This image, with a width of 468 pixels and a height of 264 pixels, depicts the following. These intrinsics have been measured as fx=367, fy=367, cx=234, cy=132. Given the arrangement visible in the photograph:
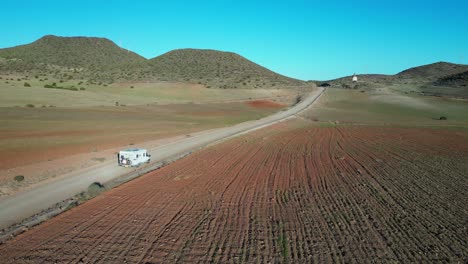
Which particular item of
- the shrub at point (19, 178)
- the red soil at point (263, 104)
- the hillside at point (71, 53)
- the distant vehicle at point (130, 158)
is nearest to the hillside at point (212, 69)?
the hillside at point (71, 53)

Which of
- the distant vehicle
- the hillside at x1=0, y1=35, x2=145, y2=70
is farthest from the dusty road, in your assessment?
the hillside at x1=0, y1=35, x2=145, y2=70

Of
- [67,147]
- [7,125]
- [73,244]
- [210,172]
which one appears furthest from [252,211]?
[7,125]

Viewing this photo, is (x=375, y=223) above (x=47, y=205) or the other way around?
above

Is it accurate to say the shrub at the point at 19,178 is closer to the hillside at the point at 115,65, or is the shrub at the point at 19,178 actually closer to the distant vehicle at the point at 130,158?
the distant vehicle at the point at 130,158

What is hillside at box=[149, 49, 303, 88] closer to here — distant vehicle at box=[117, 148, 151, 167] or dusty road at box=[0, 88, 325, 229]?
dusty road at box=[0, 88, 325, 229]

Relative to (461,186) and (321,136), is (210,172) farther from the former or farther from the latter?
(321,136)

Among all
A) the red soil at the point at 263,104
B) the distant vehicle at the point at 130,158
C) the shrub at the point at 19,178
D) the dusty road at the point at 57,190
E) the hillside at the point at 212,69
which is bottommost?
the dusty road at the point at 57,190

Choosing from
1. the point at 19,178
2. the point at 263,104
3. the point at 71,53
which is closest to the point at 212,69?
the point at 71,53
